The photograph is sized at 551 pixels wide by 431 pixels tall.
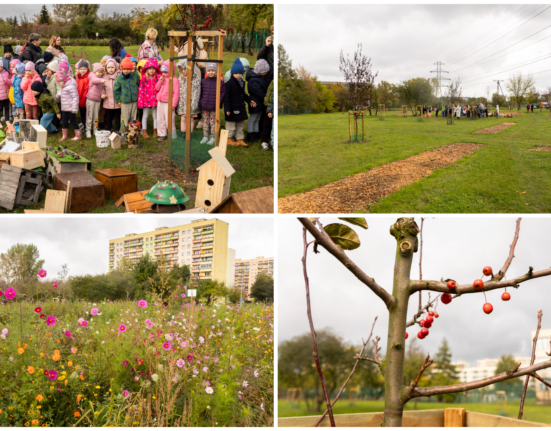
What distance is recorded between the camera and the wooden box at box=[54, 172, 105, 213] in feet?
13.2

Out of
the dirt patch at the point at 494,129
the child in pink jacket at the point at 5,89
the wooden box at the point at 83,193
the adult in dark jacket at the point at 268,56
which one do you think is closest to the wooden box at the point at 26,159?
the wooden box at the point at 83,193

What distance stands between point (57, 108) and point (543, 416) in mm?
8778

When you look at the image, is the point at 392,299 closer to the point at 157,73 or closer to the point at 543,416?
the point at 543,416

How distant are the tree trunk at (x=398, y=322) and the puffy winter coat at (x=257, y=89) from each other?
6.14 m

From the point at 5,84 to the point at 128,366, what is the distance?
9298 mm

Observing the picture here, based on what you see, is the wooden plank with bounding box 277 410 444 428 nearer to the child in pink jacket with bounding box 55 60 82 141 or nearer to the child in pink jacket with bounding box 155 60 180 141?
the child in pink jacket with bounding box 155 60 180 141

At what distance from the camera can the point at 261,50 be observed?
6750mm

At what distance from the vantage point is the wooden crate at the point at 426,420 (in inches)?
59.1

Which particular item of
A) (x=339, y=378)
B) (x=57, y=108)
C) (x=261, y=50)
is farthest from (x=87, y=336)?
(x=57, y=108)

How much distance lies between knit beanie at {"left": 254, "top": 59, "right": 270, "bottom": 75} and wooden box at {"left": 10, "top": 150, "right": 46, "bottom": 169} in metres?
3.63

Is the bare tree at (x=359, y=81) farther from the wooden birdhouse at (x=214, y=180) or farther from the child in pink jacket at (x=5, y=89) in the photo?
the child in pink jacket at (x=5, y=89)

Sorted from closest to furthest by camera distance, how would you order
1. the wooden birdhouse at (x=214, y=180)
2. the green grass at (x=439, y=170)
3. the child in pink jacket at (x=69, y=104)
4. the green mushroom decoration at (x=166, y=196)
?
the green mushroom decoration at (x=166, y=196) → the wooden birdhouse at (x=214, y=180) → the green grass at (x=439, y=170) → the child in pink jacket at (x=69, y=104)

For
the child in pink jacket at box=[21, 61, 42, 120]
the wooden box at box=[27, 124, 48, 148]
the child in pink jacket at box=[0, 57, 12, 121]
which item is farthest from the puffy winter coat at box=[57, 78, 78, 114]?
the child in pink jacket at box=[0, 57, 12, 121]

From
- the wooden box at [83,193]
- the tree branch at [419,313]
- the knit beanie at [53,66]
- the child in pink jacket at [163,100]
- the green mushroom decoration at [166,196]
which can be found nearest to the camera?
the tree branch at [419,313]
